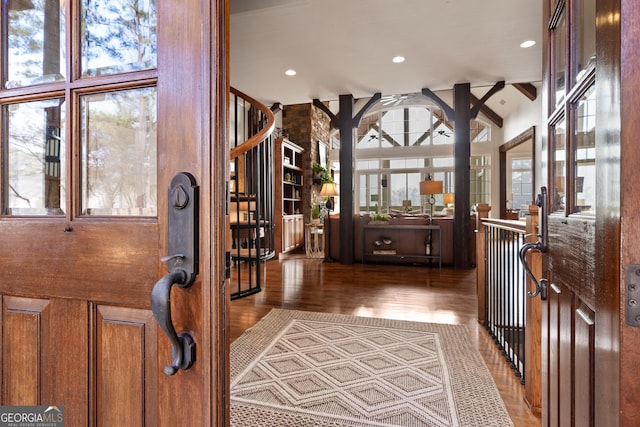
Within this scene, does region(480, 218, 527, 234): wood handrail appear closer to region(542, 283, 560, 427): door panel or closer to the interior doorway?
region(542, 283, 560, 427): door panel

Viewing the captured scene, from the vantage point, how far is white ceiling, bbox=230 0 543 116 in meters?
3.38

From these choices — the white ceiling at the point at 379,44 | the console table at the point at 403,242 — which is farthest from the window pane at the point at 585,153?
the console table at the point at 403,242

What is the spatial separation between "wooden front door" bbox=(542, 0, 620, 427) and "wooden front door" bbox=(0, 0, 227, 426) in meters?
0.61

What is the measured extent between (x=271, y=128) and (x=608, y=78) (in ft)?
10.3

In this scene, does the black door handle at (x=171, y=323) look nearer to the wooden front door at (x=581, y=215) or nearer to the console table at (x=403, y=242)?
the wooden front door at (x=581, y=215)

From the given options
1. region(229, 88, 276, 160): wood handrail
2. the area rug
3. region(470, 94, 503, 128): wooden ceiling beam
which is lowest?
the area rug

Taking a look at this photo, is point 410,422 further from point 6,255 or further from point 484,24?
point 484,24

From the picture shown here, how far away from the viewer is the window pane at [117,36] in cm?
63

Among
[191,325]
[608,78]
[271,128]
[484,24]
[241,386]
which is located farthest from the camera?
[484,24]

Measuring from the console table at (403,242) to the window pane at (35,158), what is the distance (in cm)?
504

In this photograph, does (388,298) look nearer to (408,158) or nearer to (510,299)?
(510,299)

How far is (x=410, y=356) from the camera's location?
2172 mm

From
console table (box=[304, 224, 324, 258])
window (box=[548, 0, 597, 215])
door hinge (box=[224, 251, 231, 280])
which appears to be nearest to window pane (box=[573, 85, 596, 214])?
window (box=[548, 0, 597, 215])

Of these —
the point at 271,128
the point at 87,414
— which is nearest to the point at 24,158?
the point at 87,414
